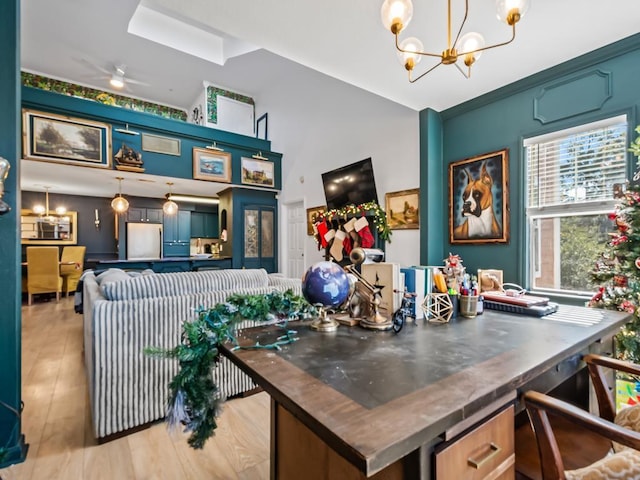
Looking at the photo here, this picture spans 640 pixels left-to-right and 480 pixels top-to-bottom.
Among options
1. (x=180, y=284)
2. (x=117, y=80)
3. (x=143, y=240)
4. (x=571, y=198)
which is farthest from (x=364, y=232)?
(x=143, y=240)

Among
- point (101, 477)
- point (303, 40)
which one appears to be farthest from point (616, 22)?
point (101, 477)

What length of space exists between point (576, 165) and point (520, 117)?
2.12 ft

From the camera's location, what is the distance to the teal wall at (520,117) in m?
2.28

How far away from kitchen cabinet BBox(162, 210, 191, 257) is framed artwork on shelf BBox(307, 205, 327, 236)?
4394mm

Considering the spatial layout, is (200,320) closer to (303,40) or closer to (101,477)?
(101,477)

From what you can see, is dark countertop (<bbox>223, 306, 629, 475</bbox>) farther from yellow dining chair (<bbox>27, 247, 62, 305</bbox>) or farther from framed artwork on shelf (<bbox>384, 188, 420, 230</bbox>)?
yellow dining chair (<bbox>27, 247, 62, 305</bbox>)

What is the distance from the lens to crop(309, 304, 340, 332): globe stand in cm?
121

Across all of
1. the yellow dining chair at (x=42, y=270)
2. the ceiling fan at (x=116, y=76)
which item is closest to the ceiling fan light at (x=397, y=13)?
the ceiling fan at (x=116, y=76)

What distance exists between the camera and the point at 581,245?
254 centimetres

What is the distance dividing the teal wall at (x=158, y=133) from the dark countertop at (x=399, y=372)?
16.0 ft

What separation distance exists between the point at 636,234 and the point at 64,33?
7.10 meters

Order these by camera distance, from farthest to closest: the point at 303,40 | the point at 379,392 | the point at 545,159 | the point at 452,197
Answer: the point at 452,197, the point at 545,159, the point at 303,40, the point at 379,392

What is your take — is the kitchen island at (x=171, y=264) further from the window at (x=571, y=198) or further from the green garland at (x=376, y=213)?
the window at (x=571, y=198)

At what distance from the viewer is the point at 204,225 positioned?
8.70 m
